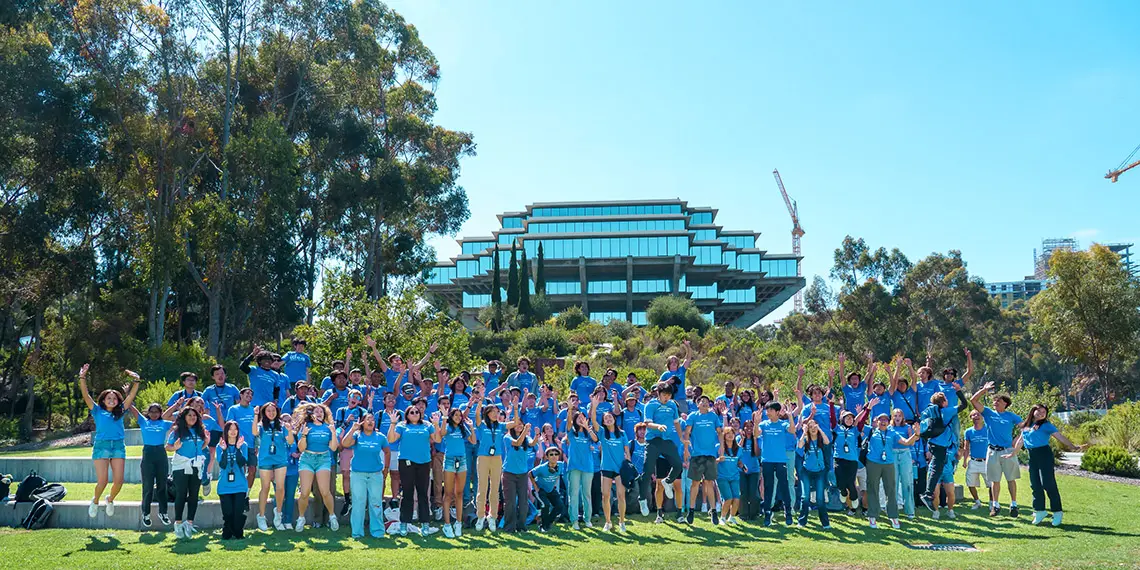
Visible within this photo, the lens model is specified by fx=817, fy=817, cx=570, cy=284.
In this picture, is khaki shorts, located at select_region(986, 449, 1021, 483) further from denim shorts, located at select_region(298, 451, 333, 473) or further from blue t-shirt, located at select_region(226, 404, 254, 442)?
blue t-shirt, located at select_region(226, 404, 254, 442)

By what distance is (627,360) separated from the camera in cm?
3975

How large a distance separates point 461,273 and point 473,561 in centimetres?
6508

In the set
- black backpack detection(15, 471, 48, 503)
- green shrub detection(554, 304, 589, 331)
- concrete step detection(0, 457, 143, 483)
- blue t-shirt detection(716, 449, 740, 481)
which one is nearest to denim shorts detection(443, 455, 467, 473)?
blue t-shirt detection(716, 449, 740, 481)

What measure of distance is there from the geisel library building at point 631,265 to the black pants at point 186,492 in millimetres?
56267

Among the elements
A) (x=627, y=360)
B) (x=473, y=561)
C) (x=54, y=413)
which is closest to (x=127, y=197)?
(x=54, y=413)

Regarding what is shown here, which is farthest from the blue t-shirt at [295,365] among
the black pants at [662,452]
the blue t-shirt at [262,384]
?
the black pants at [662,452]

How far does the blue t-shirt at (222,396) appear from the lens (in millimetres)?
10617

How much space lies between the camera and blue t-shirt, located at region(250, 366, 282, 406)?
1129 centimetres

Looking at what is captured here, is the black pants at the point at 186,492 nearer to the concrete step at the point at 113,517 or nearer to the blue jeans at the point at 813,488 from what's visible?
the concrete step at the point at 113,517

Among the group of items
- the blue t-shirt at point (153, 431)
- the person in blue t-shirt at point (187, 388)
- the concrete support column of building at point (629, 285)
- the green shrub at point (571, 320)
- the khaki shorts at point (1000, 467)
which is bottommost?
the khaki shorts at point (1000, 467)

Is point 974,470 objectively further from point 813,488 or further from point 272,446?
point 272,446

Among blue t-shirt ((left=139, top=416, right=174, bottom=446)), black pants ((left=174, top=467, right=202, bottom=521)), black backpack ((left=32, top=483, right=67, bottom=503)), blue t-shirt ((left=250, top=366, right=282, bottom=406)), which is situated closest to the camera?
black pants ((left=174, top=467, right=202, bottom=521))

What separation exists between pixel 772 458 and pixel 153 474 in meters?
7.58

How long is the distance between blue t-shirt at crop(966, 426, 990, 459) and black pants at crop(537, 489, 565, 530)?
6.09 m
